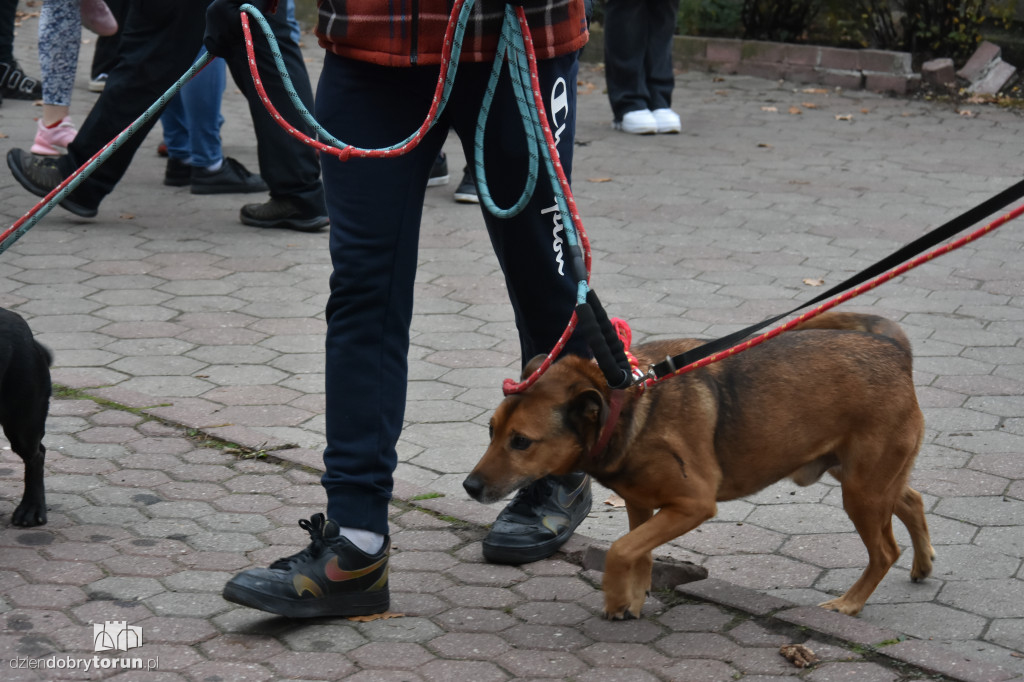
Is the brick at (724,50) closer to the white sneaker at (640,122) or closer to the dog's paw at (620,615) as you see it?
the white sneaker at (640,122)

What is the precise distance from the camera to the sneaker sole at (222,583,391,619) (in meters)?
3.17

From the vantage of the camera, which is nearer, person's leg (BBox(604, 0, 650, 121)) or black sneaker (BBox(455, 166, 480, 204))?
black sneaker (BBox(455, 166, 480, 204))

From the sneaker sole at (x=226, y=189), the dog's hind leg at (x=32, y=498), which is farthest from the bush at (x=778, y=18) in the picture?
the dog's hind leg at (x=32, y=498)

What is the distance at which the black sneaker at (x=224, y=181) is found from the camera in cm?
822

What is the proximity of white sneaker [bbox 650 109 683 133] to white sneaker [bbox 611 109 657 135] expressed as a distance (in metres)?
0.06

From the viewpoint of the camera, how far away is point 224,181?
27.0ft

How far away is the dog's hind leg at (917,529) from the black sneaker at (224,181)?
18.5ft

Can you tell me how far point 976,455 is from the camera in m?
4.56

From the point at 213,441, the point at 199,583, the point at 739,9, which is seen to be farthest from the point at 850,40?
the point at 199,583

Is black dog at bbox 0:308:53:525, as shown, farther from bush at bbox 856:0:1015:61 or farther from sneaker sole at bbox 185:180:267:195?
bush at bbox 856:0:1015:61

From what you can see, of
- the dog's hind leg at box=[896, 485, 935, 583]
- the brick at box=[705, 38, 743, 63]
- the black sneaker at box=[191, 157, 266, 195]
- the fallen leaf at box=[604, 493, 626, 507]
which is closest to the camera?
the dog's hind leg at box=[896, 485, 935, 583]

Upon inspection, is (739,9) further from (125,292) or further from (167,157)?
(125,292)

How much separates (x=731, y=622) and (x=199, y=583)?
1.53 metres

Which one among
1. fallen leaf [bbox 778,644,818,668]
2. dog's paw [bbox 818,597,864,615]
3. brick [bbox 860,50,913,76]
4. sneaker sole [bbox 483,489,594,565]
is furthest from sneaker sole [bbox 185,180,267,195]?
brick [bbox 860,50,913,76]
